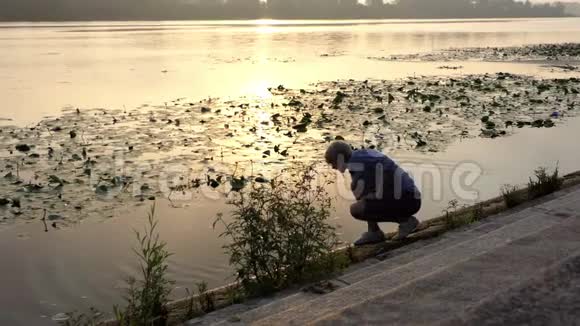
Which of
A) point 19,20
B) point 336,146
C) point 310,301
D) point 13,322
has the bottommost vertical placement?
point 13,322

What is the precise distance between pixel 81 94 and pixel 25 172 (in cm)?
1008

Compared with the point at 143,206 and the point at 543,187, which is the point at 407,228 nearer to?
the point at 543,187

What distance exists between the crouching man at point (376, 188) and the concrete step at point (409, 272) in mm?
871

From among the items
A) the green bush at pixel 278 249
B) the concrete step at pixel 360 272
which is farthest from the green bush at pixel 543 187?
the green bush at pixel 278 249

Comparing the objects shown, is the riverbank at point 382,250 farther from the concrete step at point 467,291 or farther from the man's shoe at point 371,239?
the concrete step at point 467,291

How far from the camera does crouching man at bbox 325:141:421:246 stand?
512cm

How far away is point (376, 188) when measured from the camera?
5.32 meters

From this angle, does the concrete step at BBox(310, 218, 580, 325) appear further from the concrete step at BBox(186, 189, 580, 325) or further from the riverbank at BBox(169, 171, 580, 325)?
the riverbank at BBox(169, 171, 580, 325)

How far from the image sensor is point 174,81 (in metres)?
22.0

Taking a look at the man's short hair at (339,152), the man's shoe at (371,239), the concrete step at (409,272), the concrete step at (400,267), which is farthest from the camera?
the man's shoe at (371,239)

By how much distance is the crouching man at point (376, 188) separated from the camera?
5.12 meters

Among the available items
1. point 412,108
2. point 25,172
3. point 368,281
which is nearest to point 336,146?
point 368,281

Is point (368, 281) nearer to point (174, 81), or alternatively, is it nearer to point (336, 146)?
point (336, 146)

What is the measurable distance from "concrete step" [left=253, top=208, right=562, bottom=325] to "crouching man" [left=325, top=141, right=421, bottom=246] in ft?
2.86
